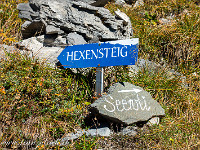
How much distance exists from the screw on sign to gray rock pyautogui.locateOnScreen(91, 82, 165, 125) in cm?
25

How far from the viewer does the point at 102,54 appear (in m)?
3.46

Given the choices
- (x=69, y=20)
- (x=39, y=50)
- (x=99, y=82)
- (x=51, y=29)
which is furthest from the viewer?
(x=69, y=20)

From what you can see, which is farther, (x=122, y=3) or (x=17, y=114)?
(x=122, y=3)

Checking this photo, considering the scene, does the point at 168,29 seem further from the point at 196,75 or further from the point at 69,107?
the point at 69,107

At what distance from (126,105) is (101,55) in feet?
2.76

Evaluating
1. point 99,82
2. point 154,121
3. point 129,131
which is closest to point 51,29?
point 99,82

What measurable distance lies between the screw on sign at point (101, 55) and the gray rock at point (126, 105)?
25cm

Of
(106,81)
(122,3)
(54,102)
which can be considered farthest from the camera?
(122,3)

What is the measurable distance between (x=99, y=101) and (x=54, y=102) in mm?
706

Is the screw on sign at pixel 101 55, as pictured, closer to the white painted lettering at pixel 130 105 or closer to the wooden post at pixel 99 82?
the wooden post at pixel 99 82

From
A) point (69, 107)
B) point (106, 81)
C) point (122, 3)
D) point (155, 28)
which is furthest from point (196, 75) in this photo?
point (122, 3)

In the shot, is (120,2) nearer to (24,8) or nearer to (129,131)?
(24,8)

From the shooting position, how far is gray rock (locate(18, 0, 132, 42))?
4.48m

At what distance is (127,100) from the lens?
11.0ft
